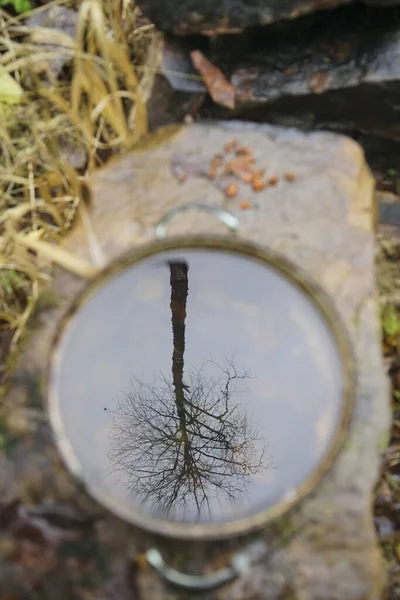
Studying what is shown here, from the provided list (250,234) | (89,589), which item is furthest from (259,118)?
(89,589)

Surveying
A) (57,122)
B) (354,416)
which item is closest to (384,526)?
(354,416)

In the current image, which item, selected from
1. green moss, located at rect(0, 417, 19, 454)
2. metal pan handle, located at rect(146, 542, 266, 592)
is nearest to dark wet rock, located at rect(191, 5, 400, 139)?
green moss, located at rect(0, 417, 19, 454)

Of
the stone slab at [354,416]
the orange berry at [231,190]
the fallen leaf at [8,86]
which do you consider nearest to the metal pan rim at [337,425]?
the stone slab at [354,416]

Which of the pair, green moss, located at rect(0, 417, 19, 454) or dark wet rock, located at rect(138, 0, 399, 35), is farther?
A: dark wet rock, located at rect(138, 0, 399, 35)

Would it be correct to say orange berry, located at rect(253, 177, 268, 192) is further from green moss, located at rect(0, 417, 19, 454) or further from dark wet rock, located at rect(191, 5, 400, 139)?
green moss, located at rect(0, 417, 19, 454)

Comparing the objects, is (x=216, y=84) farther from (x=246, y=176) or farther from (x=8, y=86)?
(x=8, y=86)

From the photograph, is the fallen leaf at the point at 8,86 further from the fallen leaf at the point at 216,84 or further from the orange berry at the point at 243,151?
the orange berry at the point at 243,151
